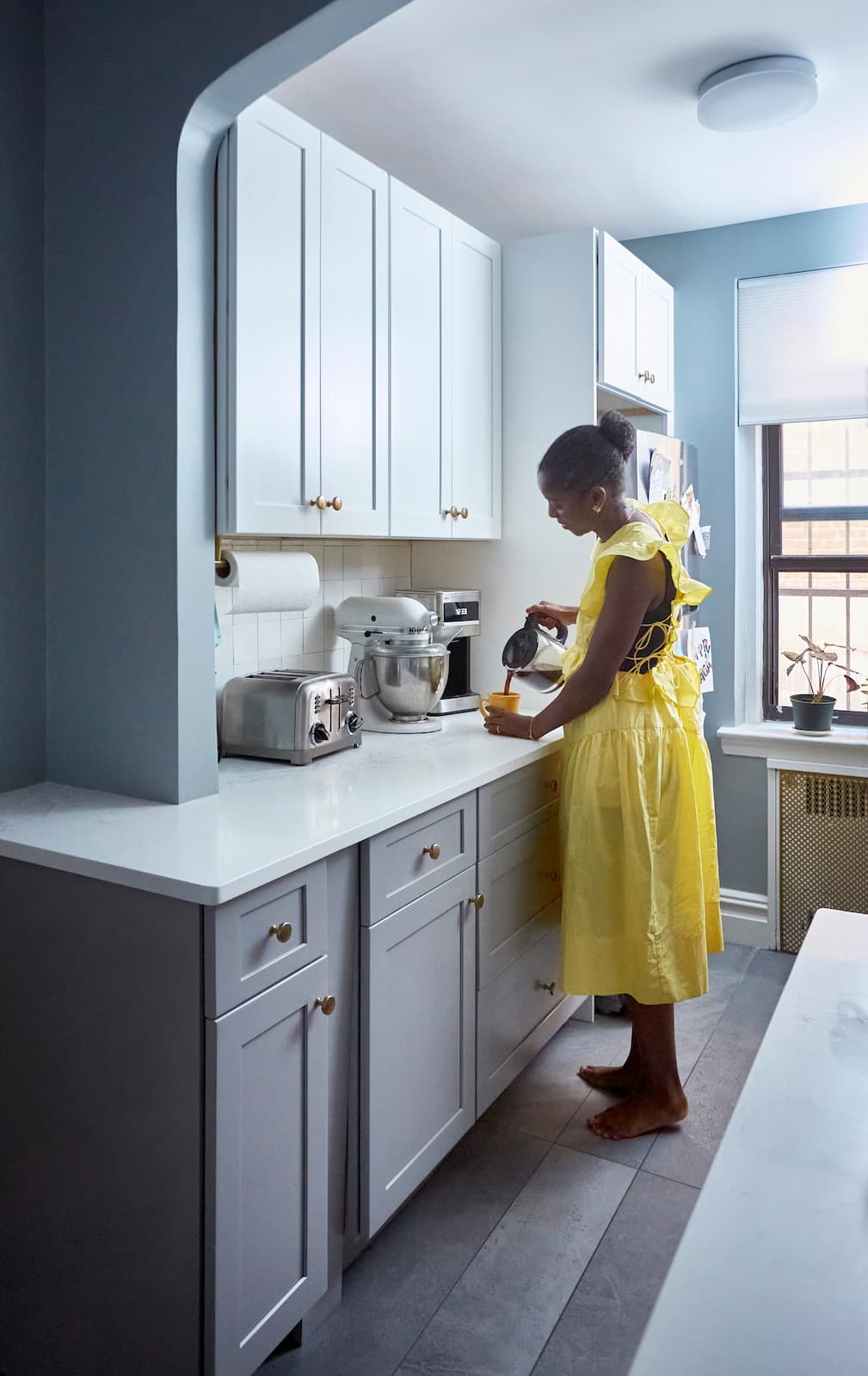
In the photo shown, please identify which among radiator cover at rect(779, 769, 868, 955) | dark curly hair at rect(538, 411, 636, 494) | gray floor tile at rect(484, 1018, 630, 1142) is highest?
dark curly hair at rect(538, 411, 636, 494)

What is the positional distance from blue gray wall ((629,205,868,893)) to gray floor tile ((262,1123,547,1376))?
1.72 meters

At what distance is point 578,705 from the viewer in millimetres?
2316

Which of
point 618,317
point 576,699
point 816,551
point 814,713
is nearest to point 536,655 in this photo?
Result: point 576,699

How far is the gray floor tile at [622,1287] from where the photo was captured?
5.70 feet

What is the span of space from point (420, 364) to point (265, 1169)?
1906mm

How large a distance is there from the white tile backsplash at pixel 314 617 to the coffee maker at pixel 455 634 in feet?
0.48

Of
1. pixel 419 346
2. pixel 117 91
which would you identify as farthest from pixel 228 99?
pixel 419 346

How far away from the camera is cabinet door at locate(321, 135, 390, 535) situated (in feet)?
7.44

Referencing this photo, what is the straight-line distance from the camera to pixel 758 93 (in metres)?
2.49

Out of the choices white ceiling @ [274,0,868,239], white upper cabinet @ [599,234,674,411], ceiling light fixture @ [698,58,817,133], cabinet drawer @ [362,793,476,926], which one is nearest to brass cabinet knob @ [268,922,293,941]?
cabinet drawer @ [362,793,476,926]

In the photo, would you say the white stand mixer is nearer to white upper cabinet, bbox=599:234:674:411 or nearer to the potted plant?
white upper cabinet, bbox=599:234:674:411

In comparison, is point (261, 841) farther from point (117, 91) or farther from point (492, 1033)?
point (117, 91)

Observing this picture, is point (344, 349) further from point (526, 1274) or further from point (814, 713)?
point (814, 713)

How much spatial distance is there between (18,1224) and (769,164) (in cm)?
328
